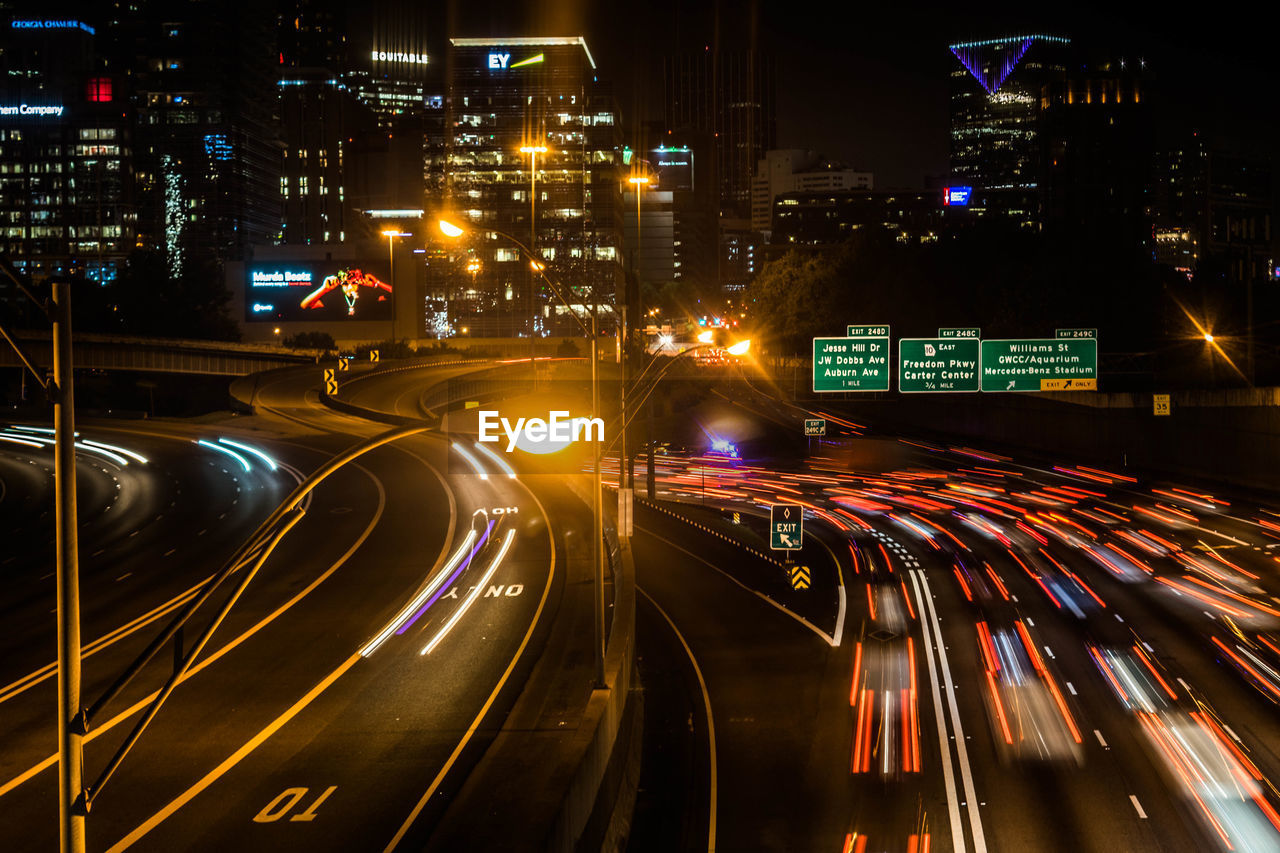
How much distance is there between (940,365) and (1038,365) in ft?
12.8

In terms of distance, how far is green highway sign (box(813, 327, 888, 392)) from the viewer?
145 ft

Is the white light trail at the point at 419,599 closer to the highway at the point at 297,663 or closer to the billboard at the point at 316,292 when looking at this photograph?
the highway at the point at 297,663

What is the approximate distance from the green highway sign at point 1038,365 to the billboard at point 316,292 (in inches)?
3724

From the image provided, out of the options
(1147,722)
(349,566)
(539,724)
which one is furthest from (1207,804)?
(349,566)

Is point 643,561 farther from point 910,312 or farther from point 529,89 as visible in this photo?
point 529,89

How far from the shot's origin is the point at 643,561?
40531 millimetres

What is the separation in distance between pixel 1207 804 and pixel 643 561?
81.0 ft

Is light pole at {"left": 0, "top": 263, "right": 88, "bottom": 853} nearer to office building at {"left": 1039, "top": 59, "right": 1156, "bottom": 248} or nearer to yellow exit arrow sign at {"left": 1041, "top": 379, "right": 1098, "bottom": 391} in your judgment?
yellow exit arrow sign at {"left": 1041, "top": 379, "right": 1098, "bottom": 391}

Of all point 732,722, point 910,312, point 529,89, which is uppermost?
point 529,89

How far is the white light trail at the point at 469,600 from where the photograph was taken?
26531mm

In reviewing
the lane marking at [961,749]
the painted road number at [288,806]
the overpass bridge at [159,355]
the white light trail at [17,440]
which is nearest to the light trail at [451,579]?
the painted road number at [288,806]

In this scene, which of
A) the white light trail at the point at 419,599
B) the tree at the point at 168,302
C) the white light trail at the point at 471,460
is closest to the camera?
the white light trail at the point at 419,599

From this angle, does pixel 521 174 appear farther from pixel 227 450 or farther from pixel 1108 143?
pixel 227 450

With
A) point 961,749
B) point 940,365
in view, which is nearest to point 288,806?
point 961,749
